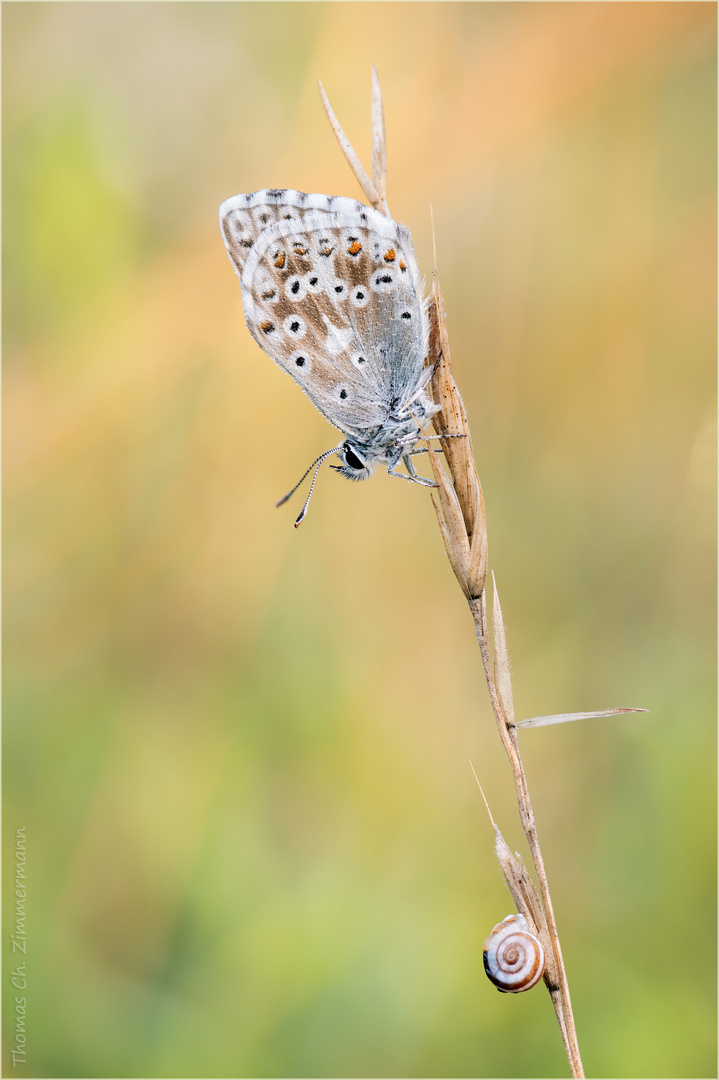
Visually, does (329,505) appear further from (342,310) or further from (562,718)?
(562,718)

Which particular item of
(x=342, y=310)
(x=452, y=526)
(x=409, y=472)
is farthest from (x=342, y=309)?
(x=452, y=526)

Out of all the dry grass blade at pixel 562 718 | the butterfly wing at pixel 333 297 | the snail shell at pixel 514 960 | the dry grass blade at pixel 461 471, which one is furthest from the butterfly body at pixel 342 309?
the snail shell at pixel 514 960

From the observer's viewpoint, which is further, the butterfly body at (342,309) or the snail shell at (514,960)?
the butterfly body at (342,309)

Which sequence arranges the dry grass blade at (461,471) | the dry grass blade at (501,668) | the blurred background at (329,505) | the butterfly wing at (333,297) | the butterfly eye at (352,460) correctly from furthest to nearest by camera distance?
the blurred background at (329,505) < the butterfly eye at (352,460) < the butterfly wing at (333,297) < the dry grass blade at (461,471) < the dry grass blade at (501,668)

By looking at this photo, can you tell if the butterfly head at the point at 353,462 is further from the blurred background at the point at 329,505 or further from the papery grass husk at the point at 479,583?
the blurred background at the point at 329,505

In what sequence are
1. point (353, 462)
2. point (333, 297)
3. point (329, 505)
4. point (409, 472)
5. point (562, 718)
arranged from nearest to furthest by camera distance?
1. point (562, 718)
2. point (333, 297)
3. point (353, 462)
4. point (409, 472)
5. point (329, 505)

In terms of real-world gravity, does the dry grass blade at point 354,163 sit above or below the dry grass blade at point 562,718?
above

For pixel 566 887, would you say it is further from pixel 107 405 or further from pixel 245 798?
pixel 107 405

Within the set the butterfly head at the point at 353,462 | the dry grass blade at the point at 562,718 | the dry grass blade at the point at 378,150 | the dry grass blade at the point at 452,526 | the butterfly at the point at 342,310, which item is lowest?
the dry grass blade at the point at 562,718

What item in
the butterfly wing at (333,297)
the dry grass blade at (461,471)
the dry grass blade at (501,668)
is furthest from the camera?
the butterfly wing at (333,297)
